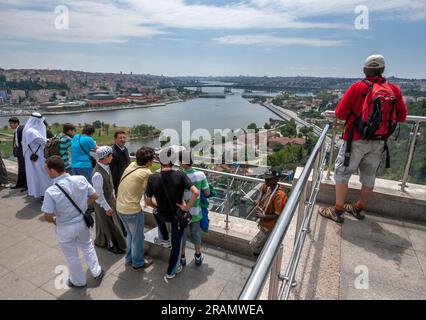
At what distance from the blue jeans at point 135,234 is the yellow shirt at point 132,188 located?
0.11 metres

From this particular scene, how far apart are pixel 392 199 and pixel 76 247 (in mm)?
3399

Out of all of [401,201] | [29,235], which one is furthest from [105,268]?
[401,201]

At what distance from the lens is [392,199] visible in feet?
9.63

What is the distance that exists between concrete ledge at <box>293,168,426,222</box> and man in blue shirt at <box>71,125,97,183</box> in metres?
3.38

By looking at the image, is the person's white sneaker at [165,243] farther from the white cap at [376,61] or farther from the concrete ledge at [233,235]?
the white cap at [376,61]

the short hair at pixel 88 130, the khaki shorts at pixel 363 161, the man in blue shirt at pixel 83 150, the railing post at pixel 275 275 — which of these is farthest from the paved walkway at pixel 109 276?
the railing post at pixel 275 275

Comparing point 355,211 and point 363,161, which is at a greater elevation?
point 363,161

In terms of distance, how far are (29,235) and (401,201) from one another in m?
4.85

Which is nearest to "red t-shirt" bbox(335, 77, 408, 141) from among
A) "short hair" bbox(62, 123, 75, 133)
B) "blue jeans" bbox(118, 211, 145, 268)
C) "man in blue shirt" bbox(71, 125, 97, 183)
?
Result: "blue jeans" bbox(118, 211, 145, 268)

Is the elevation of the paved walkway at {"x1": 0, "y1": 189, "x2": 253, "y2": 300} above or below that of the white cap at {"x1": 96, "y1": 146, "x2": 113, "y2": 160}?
below

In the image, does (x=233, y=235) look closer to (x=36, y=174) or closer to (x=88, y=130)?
(x=88, y=130)

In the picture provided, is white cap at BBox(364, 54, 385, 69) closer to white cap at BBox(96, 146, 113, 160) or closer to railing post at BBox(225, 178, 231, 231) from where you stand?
railing post at BBox(225, 178, 231, 231)

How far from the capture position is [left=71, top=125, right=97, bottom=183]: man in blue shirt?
13.8ft

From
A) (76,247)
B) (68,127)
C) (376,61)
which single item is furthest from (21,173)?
(376,61)
